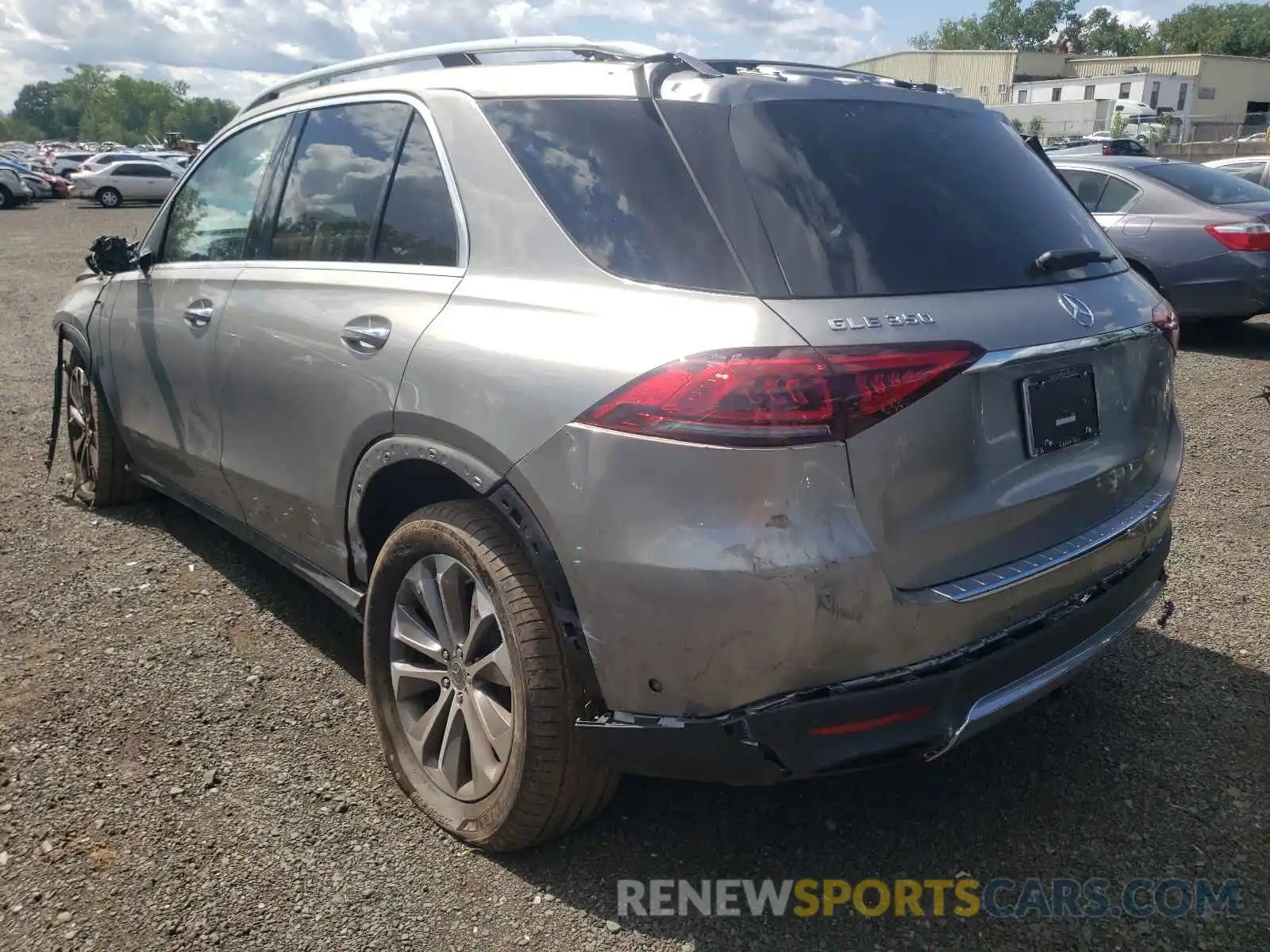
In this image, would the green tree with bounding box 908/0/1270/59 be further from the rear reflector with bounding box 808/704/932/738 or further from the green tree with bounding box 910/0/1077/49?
the rear reflector with bounding box 808/704/932/738

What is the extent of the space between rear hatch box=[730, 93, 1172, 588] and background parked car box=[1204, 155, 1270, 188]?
13459 millimetres

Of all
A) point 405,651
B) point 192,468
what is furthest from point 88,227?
point 405,651

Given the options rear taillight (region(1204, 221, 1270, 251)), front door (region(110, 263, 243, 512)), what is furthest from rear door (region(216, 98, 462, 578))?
rear taillight (region(1204, 221, 1270, 251))

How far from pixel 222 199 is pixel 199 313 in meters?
0.51

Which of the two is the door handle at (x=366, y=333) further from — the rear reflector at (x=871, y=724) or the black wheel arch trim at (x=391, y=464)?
the rear reflector at (x=871, y=724)

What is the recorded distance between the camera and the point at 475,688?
102 inches

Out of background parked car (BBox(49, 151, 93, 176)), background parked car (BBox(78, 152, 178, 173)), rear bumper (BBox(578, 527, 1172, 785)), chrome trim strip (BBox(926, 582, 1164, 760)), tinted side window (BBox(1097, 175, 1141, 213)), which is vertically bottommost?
background parked car (BBox(49, 151, 93, 176))

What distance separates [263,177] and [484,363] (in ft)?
5.68

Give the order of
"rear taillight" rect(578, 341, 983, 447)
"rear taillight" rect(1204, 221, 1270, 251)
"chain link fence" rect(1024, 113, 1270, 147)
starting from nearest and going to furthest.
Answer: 1. "rear taillight" rect(578, 341, 983, 447)
2. "rear taillight" rect(1204, 221, 1270, 251)
3. "chain link fence" rect(1024, 113, 1270, 147)

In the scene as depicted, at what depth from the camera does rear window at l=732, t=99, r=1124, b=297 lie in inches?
87.5

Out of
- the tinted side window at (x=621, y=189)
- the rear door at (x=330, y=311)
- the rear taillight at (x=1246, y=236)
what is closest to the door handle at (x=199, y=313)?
the rear door at (x=330, y=311)

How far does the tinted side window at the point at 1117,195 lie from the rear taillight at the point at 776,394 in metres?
8.23

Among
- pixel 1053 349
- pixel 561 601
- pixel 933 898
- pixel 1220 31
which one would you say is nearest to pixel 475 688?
pixel 561 601

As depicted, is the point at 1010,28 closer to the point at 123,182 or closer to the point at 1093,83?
the point at 1093,83
